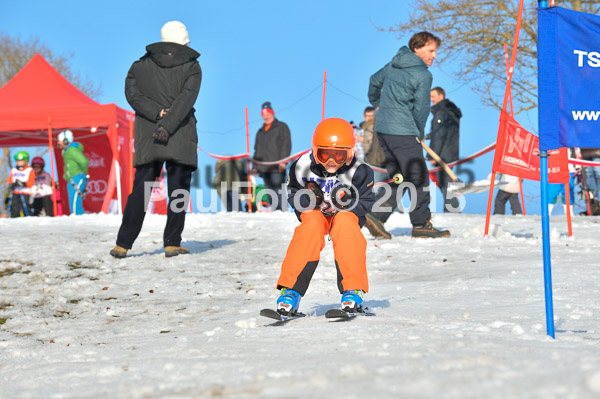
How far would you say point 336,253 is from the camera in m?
3.60

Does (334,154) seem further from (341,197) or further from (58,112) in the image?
(58,112)

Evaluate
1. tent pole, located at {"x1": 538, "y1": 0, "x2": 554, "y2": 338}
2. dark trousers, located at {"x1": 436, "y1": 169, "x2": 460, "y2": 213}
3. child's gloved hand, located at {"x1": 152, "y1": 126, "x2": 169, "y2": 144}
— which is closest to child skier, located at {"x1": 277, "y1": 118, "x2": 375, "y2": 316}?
tent pole, located at {"x1": 538, "y1": 0, "x2": 554, "y2": 338}

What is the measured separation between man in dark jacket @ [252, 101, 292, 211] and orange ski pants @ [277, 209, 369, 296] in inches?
364

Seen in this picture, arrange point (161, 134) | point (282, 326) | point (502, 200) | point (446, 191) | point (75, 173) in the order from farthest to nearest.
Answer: point (75, 173) < point (502, 200) < point (446, 191) < point (161, 134) < point (282, 326)

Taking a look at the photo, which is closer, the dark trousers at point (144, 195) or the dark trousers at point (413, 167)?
the dark trousers at point (144, 195)

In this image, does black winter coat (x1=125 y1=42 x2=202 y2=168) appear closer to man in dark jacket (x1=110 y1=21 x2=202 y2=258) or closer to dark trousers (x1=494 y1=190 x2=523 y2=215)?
man in dark jacket (x1=110 y1=21 x2=202 y2=258)

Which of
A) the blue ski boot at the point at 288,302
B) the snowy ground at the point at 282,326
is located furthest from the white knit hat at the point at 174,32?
the blue ski boot at the point at 288,302

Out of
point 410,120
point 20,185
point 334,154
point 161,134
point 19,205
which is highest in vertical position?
point 410,120

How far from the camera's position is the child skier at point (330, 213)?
11.6ft

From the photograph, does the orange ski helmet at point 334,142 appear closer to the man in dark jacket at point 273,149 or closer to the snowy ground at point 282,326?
the snowy ground at point 282,326

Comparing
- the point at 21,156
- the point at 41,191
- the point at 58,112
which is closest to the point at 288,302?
the point at 58,112

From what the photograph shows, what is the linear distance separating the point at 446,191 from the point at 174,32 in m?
5.08

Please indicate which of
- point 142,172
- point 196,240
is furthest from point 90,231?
point 142,172

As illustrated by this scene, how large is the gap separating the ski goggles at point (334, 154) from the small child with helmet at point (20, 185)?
11618 mm
